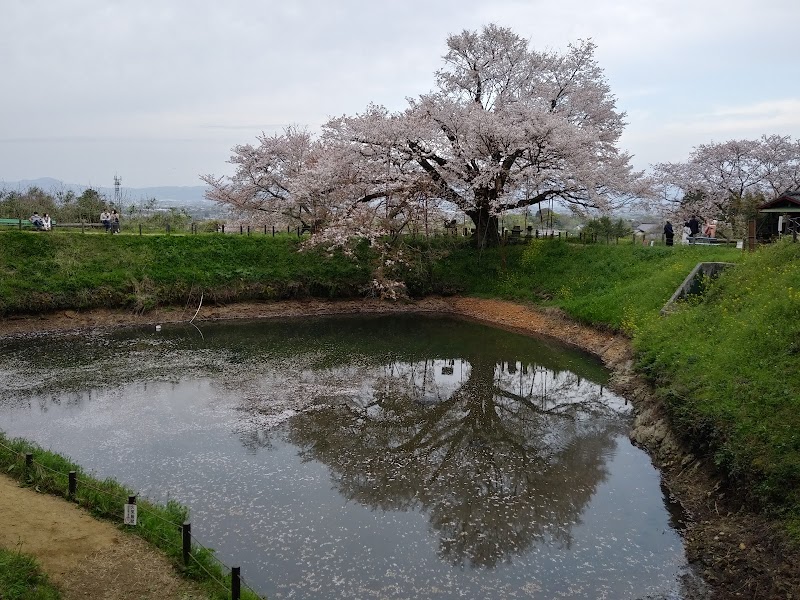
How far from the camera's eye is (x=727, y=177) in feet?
119

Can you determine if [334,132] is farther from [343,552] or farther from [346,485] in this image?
[343,552]

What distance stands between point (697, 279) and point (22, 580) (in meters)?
21.4

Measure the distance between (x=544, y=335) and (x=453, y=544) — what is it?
1718 cm

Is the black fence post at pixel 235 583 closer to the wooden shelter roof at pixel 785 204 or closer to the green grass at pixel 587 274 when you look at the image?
the green grass at pixel 587 274

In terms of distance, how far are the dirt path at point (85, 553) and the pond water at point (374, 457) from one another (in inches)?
51.3

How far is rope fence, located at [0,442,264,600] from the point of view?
7938mm

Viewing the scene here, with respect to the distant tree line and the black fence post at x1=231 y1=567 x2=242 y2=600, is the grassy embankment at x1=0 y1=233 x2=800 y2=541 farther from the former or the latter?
the distant tree line

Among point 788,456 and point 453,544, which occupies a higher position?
point 788,456

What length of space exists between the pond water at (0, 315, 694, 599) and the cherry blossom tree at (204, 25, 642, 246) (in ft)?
34.7

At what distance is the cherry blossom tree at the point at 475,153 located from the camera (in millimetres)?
29141

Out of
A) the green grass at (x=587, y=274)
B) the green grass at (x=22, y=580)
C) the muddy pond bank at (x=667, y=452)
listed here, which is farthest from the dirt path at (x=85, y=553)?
the green grass at (x=587, y=274)

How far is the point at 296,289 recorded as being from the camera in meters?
29.9

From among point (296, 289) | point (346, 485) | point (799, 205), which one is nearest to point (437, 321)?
point (296, 289)

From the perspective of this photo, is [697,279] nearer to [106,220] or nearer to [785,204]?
[785,204]
